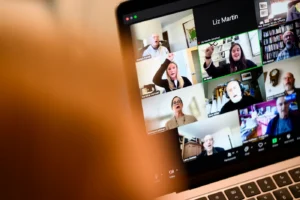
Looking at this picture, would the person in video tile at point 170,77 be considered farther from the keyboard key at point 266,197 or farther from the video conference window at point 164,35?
the keyboard key at point 266,197

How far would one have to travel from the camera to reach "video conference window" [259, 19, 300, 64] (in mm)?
651

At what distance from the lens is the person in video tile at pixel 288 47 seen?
659 mm

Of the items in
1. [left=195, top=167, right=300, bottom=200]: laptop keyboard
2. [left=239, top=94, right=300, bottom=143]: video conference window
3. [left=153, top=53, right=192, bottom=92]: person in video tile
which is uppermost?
[left=153, top=53, right=192, bottom=92]: person in video tile

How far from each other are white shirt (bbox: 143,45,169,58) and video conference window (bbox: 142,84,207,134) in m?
0.06

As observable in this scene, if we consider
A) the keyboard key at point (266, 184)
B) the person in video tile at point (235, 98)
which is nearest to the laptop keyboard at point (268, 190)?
the keyboard key at point (266, 184)

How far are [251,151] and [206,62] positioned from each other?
156mm

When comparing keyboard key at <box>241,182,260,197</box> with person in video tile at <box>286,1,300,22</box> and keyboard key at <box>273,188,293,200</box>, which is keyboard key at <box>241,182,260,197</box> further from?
person in video tile at <box>286,1,300,22</box>

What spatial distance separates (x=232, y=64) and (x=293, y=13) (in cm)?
11

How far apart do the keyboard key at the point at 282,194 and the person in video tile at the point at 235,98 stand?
130mm

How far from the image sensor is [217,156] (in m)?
0.68

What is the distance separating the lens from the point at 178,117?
0.65 metres

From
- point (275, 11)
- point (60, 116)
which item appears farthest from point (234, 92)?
point (60, 116)

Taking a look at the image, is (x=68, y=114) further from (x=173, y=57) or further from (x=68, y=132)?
(x=173, y=57)

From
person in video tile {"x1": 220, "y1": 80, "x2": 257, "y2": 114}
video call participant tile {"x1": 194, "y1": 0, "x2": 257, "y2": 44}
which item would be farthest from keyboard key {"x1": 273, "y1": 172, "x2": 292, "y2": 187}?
video call participant tile {"x1": 194, "y1": 0, "x2": 257, "y2": 44}
